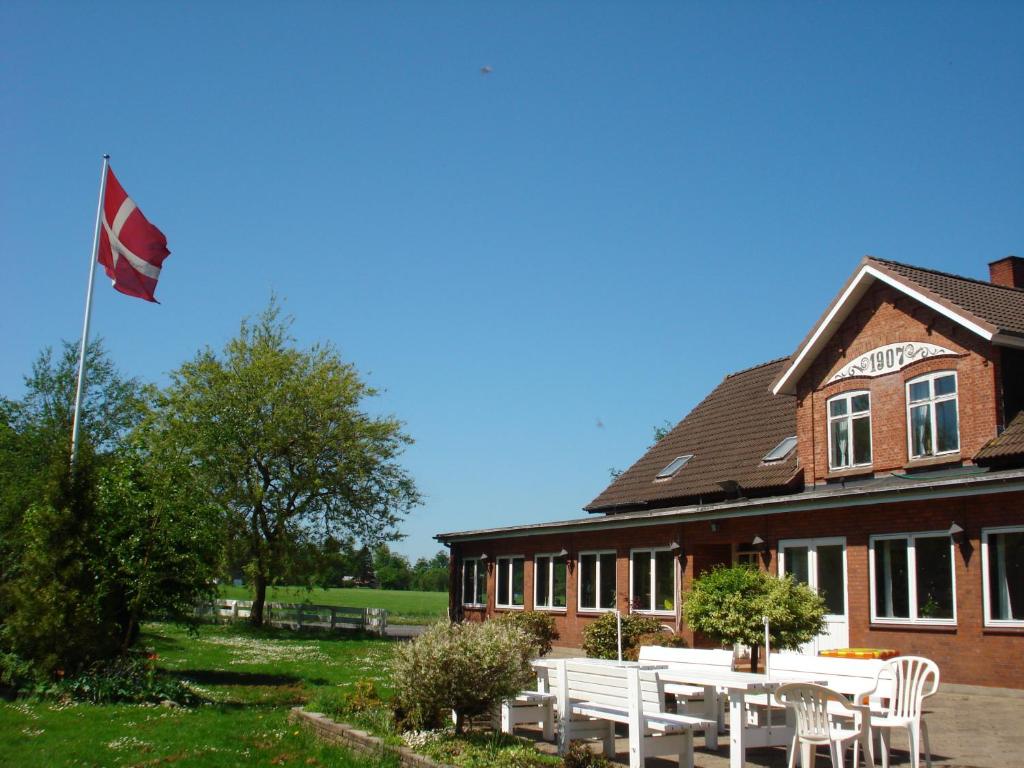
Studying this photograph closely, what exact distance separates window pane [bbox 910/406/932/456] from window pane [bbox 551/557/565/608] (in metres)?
11.6

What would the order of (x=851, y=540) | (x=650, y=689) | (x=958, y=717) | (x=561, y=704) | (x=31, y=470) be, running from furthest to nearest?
(x=31, y=470), (x=851, y=540), (x=958, y=717), (x=561, y=704), (x=650, y=689)

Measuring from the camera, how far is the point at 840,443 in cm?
2205

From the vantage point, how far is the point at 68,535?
50.5ft

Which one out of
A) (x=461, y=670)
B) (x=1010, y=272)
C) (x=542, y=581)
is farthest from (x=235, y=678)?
(x=1010, y=272)

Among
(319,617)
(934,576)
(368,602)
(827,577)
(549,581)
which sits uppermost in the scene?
(934,576)

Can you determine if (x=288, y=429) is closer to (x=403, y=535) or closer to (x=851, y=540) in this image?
(x=403, y=535)

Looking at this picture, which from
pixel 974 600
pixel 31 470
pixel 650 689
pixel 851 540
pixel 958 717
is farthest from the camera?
pixel 31 470

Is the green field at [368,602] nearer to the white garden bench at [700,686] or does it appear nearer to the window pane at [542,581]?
the window pane at [542,581]

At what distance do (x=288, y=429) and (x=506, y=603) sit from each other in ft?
35.4

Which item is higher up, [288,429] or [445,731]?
[288,429]

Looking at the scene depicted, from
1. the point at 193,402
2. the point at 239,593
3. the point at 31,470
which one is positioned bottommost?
the point at 239,593

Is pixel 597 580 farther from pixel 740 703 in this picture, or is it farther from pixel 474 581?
pixel 740 703

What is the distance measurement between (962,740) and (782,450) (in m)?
13.2

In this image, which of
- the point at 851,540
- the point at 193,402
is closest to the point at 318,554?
the point at 193,402
